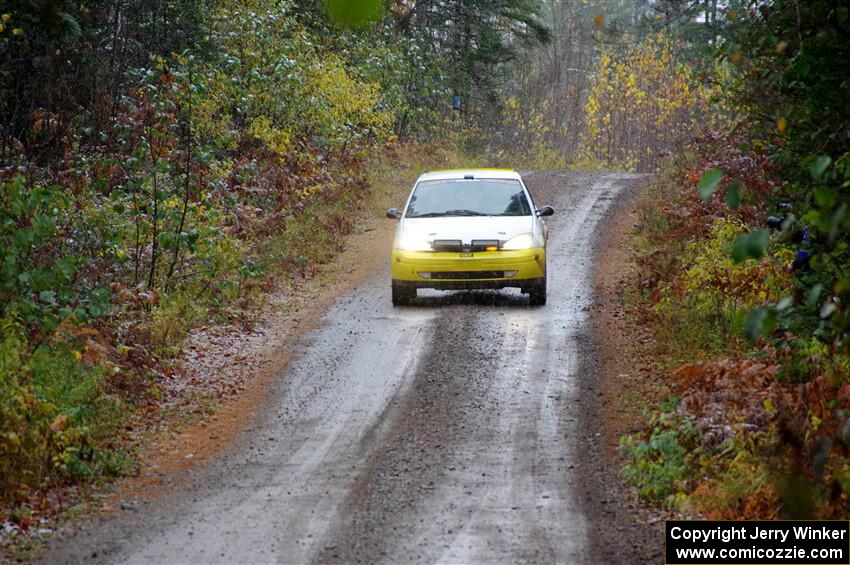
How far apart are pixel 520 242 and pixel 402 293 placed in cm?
189

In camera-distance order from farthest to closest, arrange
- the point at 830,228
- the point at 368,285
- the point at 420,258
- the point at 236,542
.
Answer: the point at 368,285, the point at 420,258, the point at 236,542, the point at 830,228

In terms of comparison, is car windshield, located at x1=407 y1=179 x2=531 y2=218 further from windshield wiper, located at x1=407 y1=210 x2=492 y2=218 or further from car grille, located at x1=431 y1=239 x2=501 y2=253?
car grille, located at x1=431 y1=239 x2=501 y2=253

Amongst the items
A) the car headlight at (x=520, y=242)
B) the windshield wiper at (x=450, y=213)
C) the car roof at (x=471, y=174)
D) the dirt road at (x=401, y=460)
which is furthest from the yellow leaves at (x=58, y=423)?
the car roof at (x=471, y=174)

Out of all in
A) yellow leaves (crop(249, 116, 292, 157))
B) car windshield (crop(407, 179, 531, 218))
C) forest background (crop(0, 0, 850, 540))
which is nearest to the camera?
forest background (crop(0, 0, 850, 540))

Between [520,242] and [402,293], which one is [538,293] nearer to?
[520,242]

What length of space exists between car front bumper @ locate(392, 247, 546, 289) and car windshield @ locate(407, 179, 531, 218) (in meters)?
0.91

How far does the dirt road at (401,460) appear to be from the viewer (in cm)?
664

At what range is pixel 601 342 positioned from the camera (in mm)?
12945

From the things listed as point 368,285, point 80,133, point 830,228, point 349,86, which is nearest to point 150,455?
point 830,228

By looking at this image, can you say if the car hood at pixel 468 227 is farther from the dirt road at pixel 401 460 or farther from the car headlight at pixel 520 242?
the dirt road at pixel 401 460

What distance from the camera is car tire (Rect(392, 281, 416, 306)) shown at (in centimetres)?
1491

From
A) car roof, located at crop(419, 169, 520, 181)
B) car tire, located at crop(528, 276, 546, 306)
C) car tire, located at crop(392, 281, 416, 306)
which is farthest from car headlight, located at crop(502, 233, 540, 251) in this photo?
car roof, located at crop(419, 169, 520, 181)

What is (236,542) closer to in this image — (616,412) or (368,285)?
(616,412)

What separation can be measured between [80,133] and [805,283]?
14.4 m
